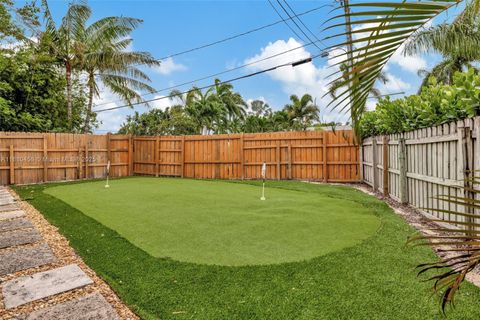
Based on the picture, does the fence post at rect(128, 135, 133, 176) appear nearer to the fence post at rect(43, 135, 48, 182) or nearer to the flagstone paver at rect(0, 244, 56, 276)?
the fence post at rect(43, 135, 48, 182)

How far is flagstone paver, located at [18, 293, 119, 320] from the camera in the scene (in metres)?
2.00

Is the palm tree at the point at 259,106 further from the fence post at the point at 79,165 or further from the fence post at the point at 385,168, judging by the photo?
the fence post at the point at 385,168

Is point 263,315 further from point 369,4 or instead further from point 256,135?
point 256,135

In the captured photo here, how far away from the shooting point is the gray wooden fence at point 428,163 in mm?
3330

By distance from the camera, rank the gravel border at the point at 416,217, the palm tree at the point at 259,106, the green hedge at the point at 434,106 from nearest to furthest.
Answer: the green hedge at the point at 434,106, the gravel border at the point at 416,217, the palm tree at the point at 259,106

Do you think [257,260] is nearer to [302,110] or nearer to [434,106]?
[434,106]

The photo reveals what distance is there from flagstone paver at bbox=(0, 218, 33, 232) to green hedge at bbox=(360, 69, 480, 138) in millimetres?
5865

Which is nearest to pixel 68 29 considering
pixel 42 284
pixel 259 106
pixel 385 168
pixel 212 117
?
pixel 212 117

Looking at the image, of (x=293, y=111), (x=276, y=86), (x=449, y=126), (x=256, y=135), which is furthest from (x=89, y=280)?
(x=293, y=111)

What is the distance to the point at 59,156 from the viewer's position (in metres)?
10.2

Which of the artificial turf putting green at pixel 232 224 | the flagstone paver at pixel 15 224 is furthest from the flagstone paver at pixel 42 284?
the flagstone paver at pixel 15 224

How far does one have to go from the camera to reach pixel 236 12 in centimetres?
981

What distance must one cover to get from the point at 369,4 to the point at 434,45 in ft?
34.7

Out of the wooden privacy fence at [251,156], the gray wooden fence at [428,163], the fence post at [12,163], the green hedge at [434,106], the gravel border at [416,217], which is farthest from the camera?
the wooden privacy fence at [251,156]
